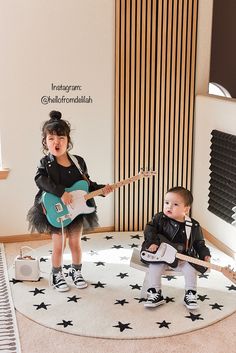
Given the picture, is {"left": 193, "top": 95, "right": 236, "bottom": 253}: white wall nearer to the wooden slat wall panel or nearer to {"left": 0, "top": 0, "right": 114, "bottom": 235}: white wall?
the wooden slat wall panel

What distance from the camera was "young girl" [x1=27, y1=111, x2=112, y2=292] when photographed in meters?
2.96

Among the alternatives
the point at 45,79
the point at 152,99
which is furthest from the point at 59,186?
the point at 152,99

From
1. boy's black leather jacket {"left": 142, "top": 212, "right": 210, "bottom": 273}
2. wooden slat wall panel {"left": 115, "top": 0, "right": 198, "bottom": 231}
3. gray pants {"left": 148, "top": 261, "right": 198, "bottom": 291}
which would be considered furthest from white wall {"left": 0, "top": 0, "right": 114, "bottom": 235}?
gray pants {"left": 148, "top": 261, "right": 198, "bottom": 291}

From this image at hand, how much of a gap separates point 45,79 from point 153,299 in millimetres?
1828

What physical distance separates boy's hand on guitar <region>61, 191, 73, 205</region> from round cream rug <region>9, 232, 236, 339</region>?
1.89 ft

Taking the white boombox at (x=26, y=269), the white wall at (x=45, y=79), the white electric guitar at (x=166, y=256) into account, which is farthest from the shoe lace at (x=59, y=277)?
the white wall at (x=45, y=79)

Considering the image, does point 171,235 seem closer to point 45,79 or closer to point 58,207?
point 58,207

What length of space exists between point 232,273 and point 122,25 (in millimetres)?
2114

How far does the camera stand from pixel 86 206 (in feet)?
10.0

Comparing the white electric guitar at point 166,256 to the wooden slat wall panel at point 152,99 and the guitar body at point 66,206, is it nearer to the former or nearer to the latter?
the guitar body at point 66,206

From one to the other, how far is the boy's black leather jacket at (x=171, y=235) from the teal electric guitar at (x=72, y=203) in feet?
0.97

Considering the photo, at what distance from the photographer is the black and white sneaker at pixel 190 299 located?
2.87m

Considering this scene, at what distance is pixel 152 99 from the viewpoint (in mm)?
4004

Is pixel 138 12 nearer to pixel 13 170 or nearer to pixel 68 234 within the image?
pixel 13 170
